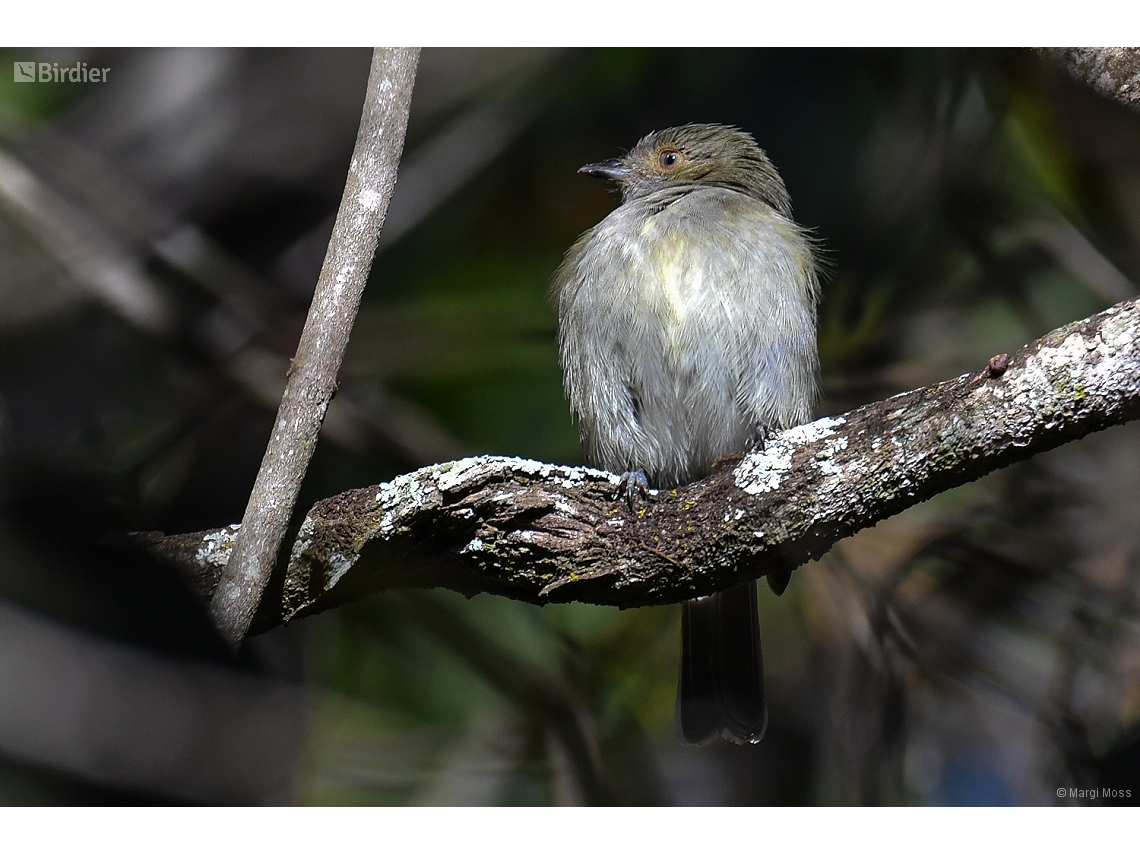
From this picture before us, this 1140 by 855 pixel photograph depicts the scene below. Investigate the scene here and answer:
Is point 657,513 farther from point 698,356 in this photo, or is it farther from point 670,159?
point 670,159

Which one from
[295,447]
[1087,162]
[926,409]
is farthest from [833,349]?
[295,447]

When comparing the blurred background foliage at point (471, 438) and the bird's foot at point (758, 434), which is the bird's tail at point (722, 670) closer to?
the blurred background foliage at point (471, 438)

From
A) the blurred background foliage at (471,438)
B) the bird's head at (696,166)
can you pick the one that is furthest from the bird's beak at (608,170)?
the blurred background foliage at (471,438)

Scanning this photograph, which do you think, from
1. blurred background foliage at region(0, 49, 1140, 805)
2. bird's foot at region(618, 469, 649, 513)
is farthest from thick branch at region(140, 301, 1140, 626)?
blurred background foliage at region(0, 49, 1140, 805)

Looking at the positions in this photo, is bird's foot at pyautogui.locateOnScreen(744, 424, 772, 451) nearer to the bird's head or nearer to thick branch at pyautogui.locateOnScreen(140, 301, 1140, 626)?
thick branch at pyautogui.locateOnScreen(140, 301, 1140, 626)

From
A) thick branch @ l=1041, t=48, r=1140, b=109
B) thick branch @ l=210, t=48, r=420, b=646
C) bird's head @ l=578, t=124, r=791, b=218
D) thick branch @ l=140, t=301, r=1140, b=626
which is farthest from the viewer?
bird's head @ l=578, t=124, r=791, b=218

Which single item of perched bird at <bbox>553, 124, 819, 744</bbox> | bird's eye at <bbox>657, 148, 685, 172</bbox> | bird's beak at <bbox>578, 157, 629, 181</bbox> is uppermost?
bird's eye at <bbox>657, 148, 685, 172</bbox>

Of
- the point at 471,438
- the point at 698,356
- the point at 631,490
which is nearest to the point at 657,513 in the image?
the point at 631,490

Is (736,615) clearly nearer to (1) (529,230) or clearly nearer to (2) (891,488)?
(2) (891,488)
